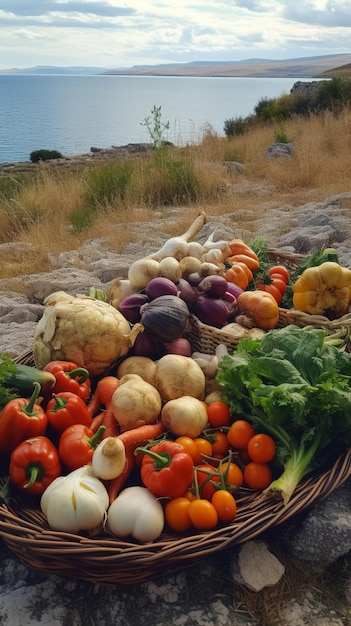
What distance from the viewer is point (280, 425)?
279cm

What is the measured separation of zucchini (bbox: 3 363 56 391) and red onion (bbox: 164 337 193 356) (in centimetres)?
82

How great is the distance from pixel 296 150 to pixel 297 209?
221 inches

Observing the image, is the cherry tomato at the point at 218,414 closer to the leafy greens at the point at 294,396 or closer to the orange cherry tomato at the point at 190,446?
the leafy greens at the point at 294,396

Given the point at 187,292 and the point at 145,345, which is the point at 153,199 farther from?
the point at 145,345

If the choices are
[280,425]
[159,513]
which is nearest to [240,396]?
[280,425]

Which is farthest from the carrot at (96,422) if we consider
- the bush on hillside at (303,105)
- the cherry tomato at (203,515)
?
the bush on hillside at (303,105)

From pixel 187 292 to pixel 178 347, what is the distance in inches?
18.1

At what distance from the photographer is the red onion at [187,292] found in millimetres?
3848

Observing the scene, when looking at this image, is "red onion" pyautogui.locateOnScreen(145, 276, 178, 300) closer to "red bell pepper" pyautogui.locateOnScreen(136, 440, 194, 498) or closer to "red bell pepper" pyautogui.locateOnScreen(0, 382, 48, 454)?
"red bell pepper" pyautogui.locateOnScreen(0, 382, 48, 454)

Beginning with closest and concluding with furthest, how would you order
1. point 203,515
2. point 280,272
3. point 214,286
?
point 203,515, point 214,286, point 280,272

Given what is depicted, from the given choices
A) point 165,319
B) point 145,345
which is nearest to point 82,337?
point 145,345

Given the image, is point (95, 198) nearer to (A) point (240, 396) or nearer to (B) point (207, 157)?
(B) point (207, 157)

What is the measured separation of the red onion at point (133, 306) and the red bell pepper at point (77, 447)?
1122mm

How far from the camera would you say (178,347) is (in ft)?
11.8
